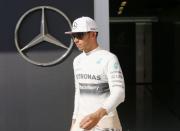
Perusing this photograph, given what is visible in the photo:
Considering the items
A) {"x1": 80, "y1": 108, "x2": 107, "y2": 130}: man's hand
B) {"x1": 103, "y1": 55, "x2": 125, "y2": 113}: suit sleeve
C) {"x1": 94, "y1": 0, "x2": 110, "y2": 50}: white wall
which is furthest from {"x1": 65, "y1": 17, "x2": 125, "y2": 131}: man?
{"x1": 94, "y1": 0, "x2": 110, "y2": 50}: white wall

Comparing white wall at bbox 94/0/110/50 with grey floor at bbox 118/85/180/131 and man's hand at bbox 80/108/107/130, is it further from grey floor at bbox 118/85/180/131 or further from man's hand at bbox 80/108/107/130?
grey floor at bbox 118/85/180/131

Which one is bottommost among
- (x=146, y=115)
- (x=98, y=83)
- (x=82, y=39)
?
(x=146, y=115)

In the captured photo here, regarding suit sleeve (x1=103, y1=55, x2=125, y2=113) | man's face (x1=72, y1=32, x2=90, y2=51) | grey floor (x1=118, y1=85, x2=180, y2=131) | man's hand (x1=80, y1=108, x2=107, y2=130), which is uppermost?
man's face (x1=72, y1=32, x2=90, y2=51)

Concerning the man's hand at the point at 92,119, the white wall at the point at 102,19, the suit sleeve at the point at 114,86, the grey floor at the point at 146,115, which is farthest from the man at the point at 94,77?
the grey floor at the point at 146,115

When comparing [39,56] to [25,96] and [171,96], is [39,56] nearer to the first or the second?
[25,96]

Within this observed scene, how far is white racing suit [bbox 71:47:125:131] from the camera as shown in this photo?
3.23 meters

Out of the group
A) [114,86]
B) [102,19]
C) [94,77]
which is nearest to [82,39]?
[94,77]

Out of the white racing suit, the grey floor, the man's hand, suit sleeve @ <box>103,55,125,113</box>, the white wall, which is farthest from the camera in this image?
the grey floor

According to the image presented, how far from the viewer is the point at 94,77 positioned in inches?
131

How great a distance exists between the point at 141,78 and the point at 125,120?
838cm

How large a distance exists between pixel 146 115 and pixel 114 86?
8.09 meters

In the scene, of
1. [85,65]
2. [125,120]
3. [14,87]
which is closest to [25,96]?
[14,87]

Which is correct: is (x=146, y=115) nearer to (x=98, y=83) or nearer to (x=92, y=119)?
(x=98, y=83)

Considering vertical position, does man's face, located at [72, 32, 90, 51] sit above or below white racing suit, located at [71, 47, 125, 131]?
above
